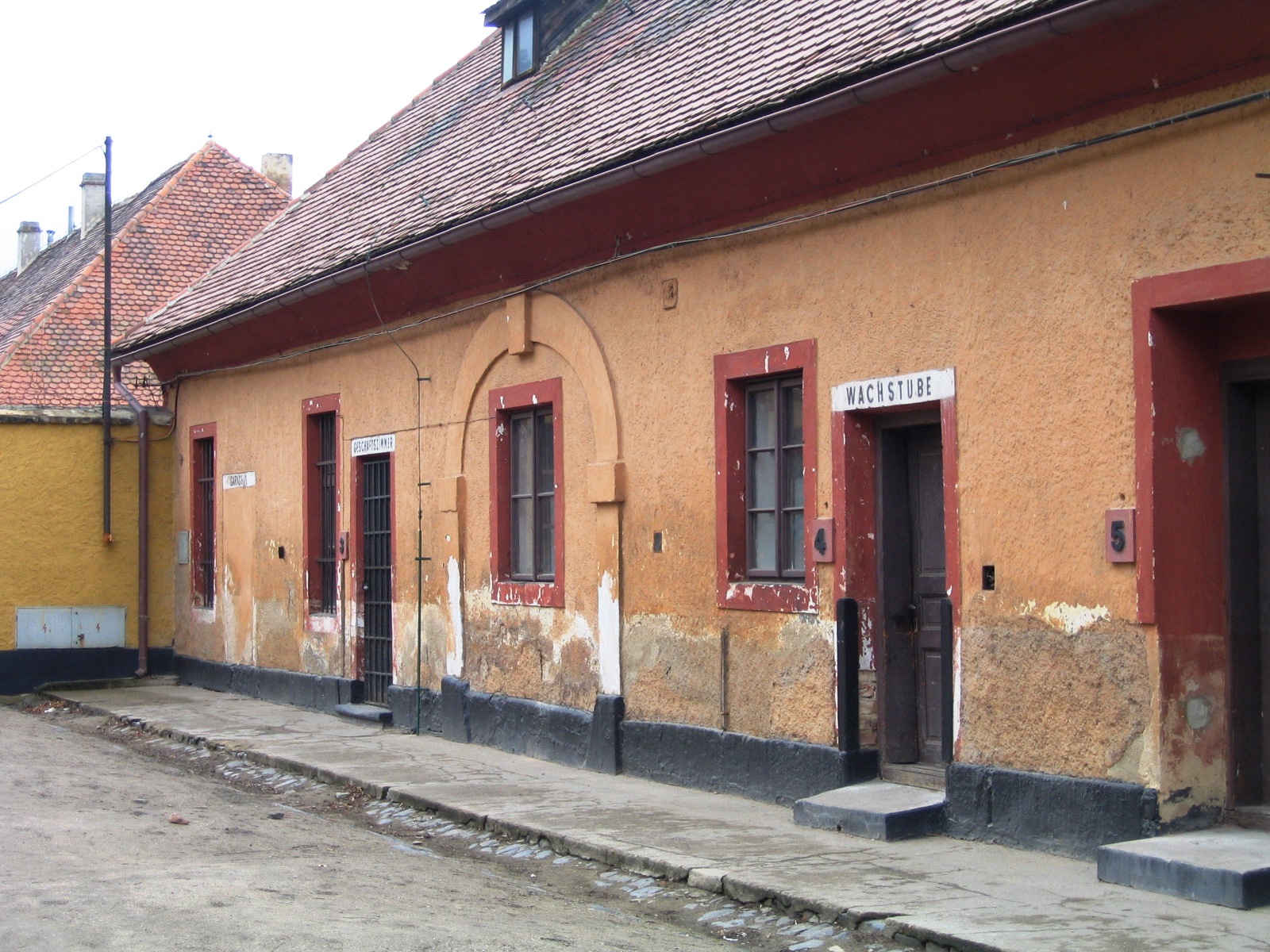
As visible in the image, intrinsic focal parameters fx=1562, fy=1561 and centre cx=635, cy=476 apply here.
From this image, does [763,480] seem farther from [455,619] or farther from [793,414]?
[455,619]

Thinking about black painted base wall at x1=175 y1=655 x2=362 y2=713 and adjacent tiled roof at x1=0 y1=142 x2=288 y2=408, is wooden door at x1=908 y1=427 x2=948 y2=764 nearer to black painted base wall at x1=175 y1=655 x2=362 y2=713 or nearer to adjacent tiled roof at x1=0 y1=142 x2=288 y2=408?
black painted base wall at x1=175 y1=655 x2=362 y2=713

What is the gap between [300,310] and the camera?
15758mm

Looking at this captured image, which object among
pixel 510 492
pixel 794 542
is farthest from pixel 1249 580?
pixel 510 492

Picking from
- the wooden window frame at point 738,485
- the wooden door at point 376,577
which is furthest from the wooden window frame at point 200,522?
the wooden window frame at point 738,485

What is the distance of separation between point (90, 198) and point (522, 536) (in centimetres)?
1734

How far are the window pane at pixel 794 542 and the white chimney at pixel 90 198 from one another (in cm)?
2001

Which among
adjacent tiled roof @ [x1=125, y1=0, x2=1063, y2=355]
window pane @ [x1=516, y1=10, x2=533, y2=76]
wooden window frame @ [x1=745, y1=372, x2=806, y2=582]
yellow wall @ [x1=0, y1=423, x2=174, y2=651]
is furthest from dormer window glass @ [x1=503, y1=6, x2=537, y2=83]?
yellow wall @ [x1=0, y1=423, x2=174, y2=651]

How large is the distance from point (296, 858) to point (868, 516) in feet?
12.7

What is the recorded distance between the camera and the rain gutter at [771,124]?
7281 mm

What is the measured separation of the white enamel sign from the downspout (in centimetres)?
178

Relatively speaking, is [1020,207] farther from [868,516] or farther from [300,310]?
[300,310]

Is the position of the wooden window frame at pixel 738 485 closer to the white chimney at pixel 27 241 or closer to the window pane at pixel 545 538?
the window pane at pixel 545 538

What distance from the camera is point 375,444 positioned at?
49.2 feet

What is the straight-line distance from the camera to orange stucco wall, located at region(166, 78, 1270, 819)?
7.64 m
